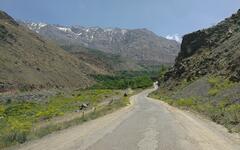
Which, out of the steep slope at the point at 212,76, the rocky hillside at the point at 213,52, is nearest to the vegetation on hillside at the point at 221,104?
the steep slope at the point at 212,76

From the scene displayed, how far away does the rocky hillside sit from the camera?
2586 inches

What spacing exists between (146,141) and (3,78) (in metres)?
133

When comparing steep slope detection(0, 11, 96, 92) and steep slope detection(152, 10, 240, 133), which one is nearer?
steep slope detection(152, 10, 240, 133)

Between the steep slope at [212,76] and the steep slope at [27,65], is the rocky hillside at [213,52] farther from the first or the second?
the steep slope at [27,65]

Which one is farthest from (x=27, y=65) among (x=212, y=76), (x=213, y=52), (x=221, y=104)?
(x=221, y=104)

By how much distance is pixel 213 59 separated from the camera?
80.4m

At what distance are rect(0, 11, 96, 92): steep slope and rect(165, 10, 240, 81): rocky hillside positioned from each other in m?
53.6

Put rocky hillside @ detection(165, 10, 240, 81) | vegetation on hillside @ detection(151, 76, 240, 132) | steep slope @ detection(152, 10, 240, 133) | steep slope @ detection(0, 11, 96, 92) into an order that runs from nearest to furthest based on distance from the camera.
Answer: vegetation on hillside @ detection(151, 76, 240, 132)
steep slope @ detection(152, 10, 240, 133)
rocky hillside @ detection(165, 10, 240, 81)
steep slope @ detection(0, 11, 96, 92)

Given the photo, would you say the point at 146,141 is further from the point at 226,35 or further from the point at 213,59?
the point at 226,35

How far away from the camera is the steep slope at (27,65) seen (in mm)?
150625

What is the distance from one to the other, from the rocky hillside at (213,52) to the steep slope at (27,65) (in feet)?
176

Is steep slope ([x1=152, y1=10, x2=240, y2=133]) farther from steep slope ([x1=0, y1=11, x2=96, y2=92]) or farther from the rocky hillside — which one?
steep slope ([x1=0, y1=11, x2=96, y2=92])

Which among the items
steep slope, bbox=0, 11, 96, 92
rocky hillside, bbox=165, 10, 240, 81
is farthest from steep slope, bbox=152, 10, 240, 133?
steep slope, bbox=0, 11, 96, 92

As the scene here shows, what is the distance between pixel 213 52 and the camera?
86062 mm
